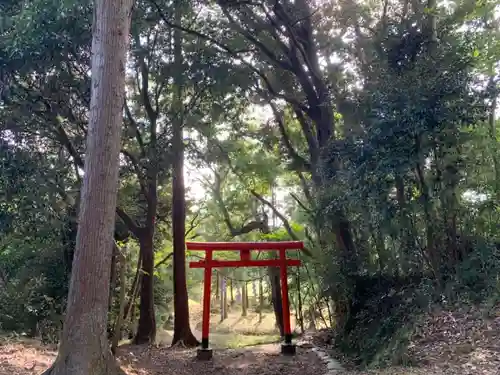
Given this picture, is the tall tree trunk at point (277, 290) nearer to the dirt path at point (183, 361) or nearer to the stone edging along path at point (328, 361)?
the dirt path at point (183, 361)

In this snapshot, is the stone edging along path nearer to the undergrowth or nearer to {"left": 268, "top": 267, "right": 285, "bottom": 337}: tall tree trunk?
the undergrowth

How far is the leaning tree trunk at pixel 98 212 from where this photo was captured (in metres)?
Result: 4.38

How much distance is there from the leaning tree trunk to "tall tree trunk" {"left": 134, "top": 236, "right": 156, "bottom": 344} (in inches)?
229

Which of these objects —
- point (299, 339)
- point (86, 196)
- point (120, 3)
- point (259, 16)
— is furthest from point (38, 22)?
point (299, 339)

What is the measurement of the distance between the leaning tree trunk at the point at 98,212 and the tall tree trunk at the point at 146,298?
229 inches

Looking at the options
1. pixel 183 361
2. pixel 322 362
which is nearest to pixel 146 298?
pixel 183 361

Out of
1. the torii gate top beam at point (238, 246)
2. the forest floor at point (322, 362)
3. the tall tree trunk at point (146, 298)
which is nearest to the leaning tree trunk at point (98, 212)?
the forest floor at point (322, 362)

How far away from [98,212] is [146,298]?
694 centimetres

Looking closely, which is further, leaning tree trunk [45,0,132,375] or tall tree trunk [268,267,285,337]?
tall tree trunk [268,267,285,337]

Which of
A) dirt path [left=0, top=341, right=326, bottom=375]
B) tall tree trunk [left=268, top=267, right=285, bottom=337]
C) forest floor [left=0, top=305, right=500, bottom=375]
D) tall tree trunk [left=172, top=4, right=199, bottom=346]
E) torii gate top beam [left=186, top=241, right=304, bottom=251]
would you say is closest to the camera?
forest floor [left=0, top=305, right=500, bottom=375]

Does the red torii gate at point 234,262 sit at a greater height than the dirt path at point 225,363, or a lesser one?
greater

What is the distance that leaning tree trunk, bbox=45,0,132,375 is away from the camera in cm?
438

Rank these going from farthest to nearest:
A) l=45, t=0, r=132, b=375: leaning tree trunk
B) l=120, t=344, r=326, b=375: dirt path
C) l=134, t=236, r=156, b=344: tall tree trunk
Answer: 1. l=134, t=236, r=156, b=344: tall tree trunk
2. l=120, t=344, r=326, b=375: dirt path
3. l=45, t=0, r=132, b=375: leaning tree trunk

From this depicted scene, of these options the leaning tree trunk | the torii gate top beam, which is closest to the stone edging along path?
the torii gate top beam
